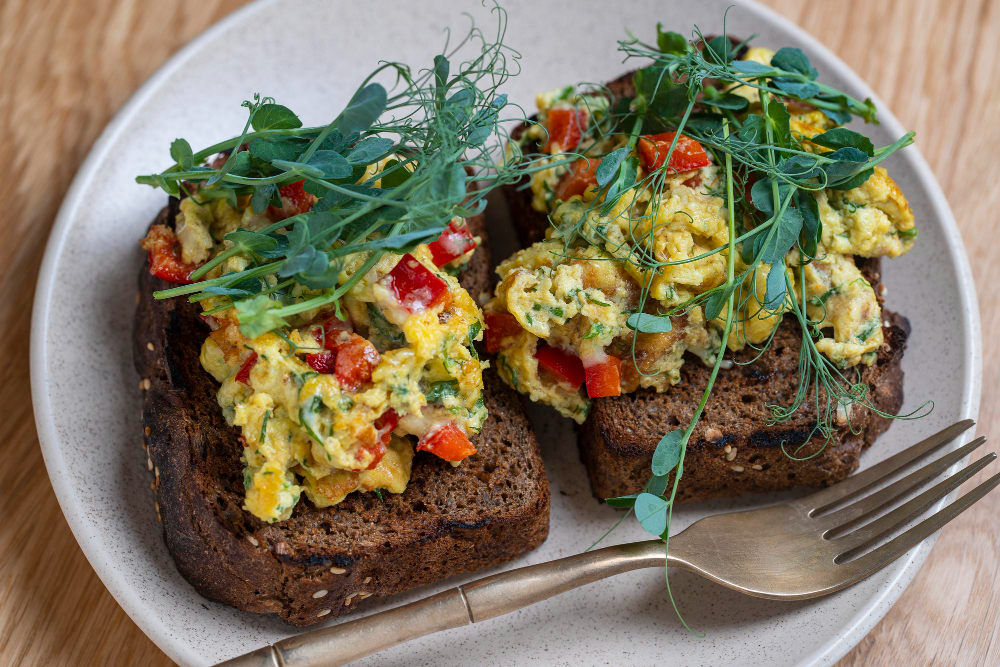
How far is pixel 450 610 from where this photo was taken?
213 centimetres

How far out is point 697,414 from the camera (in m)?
2.19

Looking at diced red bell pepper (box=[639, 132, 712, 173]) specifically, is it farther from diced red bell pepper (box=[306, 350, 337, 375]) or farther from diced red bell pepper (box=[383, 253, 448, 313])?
diced red bell pepper (box=[306, 350, 337, 375])

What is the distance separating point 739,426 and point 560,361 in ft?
1.90

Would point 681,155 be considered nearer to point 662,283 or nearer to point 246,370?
point 662,283

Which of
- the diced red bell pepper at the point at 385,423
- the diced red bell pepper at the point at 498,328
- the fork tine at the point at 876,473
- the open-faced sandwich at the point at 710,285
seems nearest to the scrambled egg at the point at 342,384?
the diced red bell pepper at the point at 385,423

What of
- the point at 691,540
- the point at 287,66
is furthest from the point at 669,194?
the point at 287,66

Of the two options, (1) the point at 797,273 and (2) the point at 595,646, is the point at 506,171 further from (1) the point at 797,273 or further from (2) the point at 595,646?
(2) the point at 595,646

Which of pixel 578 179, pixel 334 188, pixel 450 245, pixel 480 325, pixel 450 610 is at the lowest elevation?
pixel 450 610

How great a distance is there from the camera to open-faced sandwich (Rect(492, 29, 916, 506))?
2.18m

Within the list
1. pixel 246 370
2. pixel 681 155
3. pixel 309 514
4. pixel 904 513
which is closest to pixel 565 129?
pixel 681 155

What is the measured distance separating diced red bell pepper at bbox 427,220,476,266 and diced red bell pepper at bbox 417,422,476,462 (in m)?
0.49

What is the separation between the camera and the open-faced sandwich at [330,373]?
77.8 inches

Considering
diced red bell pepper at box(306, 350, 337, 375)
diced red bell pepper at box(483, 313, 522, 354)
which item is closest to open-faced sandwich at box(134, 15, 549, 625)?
diced red bell pepper at box(306, 350, 337, 375)

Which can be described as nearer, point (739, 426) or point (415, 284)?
point (415, 284)
